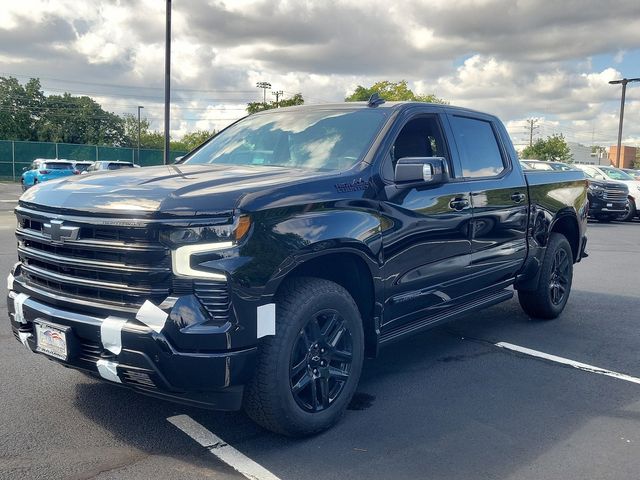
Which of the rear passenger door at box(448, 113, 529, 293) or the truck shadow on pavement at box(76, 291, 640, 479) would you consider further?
the rear passenger door at box(448, 113, 529, 293)

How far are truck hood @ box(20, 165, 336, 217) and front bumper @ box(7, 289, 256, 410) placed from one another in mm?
551

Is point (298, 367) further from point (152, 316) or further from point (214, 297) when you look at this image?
point (152, 316)

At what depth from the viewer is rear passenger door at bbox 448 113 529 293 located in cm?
502

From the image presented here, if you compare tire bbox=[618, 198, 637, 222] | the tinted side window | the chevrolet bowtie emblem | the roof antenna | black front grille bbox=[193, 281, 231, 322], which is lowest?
tire bbox=[618, 198, 637, 222]

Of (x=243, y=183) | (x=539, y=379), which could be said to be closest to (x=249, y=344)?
(x=243, y=183)

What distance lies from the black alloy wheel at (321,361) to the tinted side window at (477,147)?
1920mm

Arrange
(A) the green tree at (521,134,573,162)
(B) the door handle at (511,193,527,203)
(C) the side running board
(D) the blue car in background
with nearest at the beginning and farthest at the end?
(C) the side running board → (B) the door handle at (511,193,527,203) → (D) the blue car in background → (A) the green tree at (521,134,573,162)

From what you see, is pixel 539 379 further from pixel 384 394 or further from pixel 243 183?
pixel 243 183

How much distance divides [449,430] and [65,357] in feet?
7.13

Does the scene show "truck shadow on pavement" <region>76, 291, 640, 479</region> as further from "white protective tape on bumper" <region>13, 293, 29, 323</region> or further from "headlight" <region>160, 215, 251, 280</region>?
"headlight" <region>160, 215, 251, 280</region>

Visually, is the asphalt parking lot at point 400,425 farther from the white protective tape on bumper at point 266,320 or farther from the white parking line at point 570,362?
the white protective tape on bumper at point 266,320

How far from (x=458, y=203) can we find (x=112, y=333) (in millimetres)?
2648

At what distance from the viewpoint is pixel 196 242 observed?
10.3 ft

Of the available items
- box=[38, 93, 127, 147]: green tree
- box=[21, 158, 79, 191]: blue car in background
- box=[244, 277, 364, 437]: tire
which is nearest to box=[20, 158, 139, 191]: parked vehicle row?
box=[21, 158, 79, 191]: blue car in background
